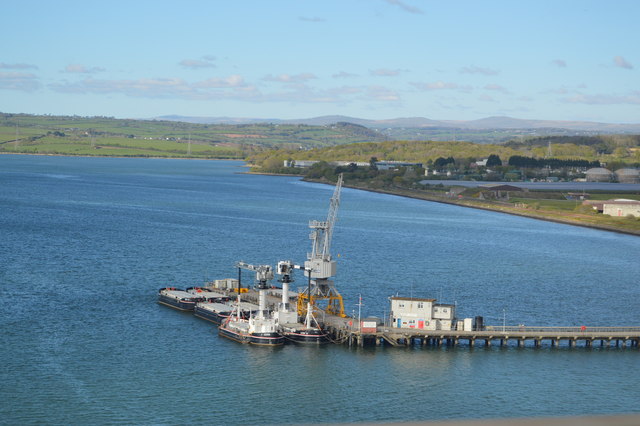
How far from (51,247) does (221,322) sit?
20.7m

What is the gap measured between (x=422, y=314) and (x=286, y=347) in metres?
4.88

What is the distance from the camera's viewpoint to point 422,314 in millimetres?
29719

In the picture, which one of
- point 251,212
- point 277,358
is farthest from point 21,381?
point 251,212

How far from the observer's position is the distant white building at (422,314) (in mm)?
29672

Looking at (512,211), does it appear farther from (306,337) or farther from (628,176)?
(306,337)

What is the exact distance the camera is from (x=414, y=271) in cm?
4341

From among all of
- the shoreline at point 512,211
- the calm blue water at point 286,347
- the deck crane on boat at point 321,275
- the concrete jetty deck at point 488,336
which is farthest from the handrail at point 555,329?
the shoreline at point 512,211

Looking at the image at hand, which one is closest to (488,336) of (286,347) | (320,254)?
(286,347)

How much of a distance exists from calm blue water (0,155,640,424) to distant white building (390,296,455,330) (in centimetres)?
121

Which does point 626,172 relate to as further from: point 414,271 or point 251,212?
point 414,271

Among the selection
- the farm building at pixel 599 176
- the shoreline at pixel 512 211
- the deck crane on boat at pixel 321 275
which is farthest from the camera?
the farm building at pixel 599 176

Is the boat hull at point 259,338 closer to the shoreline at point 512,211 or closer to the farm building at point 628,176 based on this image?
the shoreline at point 512,211

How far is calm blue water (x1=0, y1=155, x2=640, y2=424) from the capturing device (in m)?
22.5

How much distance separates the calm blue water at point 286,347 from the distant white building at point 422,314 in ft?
3.98
